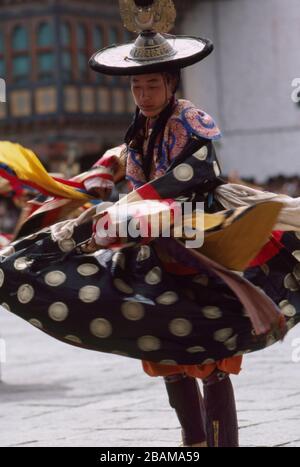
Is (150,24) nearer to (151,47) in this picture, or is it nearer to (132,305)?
(151,47)

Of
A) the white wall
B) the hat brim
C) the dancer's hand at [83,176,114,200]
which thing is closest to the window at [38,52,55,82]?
the white wall

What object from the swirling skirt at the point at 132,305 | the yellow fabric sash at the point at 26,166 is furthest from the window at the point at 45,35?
the swirling skirt at the point at 132,305

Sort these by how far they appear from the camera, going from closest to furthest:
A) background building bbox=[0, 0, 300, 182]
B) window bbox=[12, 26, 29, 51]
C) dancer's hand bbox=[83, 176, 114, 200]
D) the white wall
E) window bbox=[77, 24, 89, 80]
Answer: dancer's hand bbox=[83, 176, 114, 200] → background building bbox=[0, 0, 300, 182] → window bbox=[77, 24, 89, 80] → window bbox=[12, 26, 29, 51] → the white wall

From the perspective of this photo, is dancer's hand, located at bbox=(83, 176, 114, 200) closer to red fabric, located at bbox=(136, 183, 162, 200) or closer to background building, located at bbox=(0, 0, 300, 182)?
red fabric, located at bbox=(136, 183, 162, 200)

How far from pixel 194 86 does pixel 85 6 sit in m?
4.23

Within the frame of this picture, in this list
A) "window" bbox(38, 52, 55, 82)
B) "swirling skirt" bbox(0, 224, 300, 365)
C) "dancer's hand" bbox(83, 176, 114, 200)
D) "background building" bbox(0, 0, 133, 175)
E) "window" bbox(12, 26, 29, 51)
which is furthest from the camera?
"window" bbox(12, 26, 29, 51)

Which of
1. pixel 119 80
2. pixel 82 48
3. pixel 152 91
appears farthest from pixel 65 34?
pixel 152 91

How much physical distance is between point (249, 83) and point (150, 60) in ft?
85.6

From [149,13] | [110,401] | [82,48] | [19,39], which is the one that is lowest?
[82,48]

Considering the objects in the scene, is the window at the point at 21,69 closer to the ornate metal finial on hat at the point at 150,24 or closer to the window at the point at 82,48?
the window at the point at 82,48

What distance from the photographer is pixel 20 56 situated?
28.0m

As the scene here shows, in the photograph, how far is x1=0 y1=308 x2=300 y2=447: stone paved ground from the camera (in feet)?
17.6

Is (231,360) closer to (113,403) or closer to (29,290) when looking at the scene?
(29,290)

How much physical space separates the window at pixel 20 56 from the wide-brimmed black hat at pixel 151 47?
2389 centimetres
